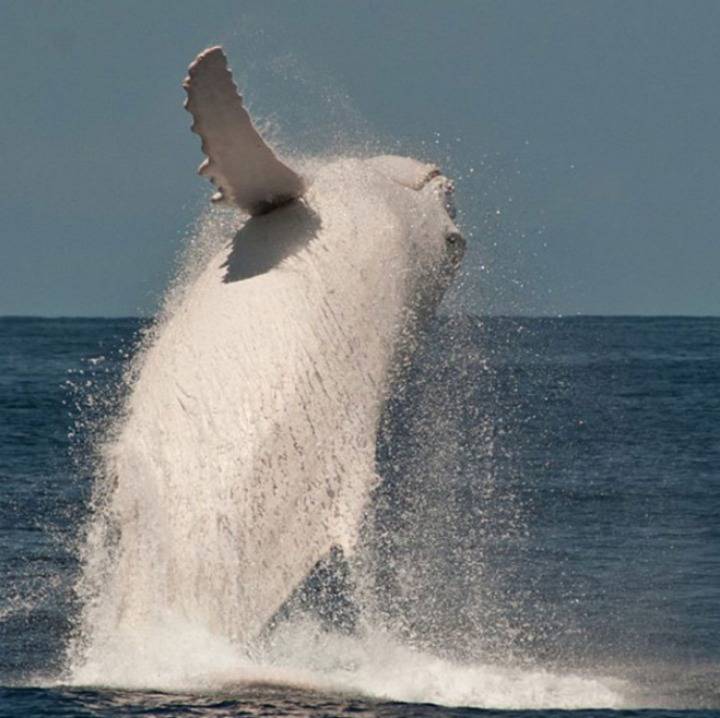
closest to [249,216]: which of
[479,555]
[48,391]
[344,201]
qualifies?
[344,201]

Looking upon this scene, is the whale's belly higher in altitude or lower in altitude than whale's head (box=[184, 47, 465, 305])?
lower

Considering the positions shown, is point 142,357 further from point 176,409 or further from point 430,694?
point 430,694

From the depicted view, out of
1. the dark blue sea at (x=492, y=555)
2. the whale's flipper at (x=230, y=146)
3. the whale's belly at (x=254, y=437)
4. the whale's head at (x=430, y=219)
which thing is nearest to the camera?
the whale's belly at (x=254, y=437)

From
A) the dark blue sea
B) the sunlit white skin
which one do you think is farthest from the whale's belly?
the dark blue sea

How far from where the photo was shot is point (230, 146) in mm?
15922

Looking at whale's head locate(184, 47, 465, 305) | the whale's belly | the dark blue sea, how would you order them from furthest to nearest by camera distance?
the dark blue sea < whale's head locate(184, 47, 465, 305) < the whale's belly

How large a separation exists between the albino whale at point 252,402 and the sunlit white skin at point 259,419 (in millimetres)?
13

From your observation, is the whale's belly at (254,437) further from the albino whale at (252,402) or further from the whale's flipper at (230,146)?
the whale's flipper at (230,146)

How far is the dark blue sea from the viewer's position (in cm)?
1588

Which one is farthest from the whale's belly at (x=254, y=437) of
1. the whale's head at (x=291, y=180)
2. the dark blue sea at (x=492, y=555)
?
the dark blue sea at (x=492, y=555)

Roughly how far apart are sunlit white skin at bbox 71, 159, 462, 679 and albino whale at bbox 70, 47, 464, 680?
13 millimetres

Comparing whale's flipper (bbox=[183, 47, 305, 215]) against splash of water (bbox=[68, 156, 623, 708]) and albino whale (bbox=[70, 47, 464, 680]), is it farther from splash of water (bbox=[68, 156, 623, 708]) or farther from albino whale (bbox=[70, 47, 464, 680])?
splash of water (bbox=[68, 156, 623, 708])

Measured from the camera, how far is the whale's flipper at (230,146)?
50.7 ft

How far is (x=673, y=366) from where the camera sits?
62.4 metres
